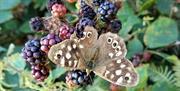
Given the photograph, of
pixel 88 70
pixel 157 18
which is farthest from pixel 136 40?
pixel 88 70

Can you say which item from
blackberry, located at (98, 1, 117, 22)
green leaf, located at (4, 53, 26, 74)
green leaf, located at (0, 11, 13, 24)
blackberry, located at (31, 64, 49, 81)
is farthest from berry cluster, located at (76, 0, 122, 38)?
green leaf, located at (0, 11, 13, 24)

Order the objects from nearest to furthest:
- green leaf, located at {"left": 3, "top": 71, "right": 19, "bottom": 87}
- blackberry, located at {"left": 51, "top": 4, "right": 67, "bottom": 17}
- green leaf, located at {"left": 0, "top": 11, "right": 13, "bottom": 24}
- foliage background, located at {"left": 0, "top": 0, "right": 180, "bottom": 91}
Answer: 1. blackberry, located at {"left": 51, "top": 4, "right": 67, "bottom": 17}
2. foliage background, located at {"left": 0, "top": 0, "right": 180, "bottom": 91}
3. green leaf, located at {"left": 3, "top": 71, "right": 19, "bottom": 87}
4. green leaf, located at {"left": 0, "top": 11, "right": 13, "bottom": 24}

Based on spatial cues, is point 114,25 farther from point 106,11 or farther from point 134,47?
point 134,47

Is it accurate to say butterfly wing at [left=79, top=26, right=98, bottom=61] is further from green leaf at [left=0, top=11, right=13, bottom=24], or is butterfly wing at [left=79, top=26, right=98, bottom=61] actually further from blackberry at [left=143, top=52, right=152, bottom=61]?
green leaf at [left=0, top=11, right=13, bottom=24]

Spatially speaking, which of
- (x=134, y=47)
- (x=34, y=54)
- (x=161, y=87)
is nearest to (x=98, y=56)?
(x=34, y=54)

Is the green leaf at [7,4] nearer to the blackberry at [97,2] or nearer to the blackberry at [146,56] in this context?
the blackberry at [146,56]

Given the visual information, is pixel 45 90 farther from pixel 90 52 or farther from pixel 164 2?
pixel 164 2

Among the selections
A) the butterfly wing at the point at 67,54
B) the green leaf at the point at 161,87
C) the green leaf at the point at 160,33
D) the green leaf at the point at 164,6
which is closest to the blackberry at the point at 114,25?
the butterfly wing at the point at 67,54
